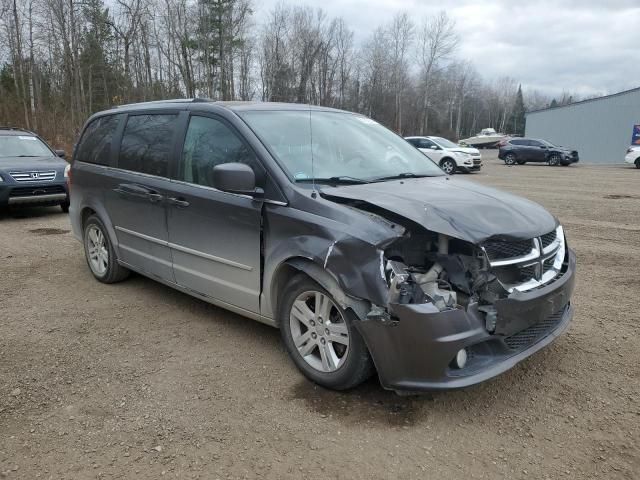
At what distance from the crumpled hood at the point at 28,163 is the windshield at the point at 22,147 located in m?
0.30

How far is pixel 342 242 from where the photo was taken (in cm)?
293

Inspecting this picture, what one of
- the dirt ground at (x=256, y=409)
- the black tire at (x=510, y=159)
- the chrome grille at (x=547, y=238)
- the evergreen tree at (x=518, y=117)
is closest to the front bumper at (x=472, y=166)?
the black tire at (x=510, y=159)

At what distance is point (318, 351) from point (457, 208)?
130 centimetres

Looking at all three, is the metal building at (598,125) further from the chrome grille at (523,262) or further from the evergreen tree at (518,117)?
the evergreen tree at (518,117)

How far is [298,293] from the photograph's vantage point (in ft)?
10.7

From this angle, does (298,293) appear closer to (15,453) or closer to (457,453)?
(457,453)

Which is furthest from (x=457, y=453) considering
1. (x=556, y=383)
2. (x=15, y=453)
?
(x=15, y=453)

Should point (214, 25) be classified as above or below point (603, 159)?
above

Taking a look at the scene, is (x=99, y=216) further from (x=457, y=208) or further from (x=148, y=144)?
(x=457, y=208)

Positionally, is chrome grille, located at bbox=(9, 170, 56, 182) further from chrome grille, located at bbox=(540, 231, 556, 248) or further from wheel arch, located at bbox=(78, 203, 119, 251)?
chrome grille, located at bbox=(540, 231, 556, 248)

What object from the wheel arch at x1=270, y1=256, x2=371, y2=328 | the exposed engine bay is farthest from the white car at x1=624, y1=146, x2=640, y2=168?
the wheel arch at x1=270, y1=256, x2=371, y2=328

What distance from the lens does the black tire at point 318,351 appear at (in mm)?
2957

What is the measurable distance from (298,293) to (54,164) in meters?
8.48

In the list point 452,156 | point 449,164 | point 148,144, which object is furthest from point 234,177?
point 449,164
